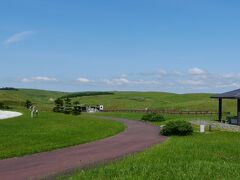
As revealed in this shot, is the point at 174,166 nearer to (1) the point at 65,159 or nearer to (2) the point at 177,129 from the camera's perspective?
(1) the point at 65,159

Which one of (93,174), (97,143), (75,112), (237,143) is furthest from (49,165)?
(75,112)

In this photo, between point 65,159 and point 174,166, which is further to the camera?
point 65,159

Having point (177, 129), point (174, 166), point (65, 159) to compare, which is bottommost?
point (65, 159)

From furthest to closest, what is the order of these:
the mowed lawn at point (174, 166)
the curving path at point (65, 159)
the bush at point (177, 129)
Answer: the bush at point (177, 129), the curving path at point (65, 159), the mowed lawn at point (174, 166)

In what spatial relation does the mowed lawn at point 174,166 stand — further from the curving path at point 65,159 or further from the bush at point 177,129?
the bush at point 177,129

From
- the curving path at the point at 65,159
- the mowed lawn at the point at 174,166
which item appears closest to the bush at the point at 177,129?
the curving path at the point at 65,159

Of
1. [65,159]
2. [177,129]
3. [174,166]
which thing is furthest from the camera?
[177,129]

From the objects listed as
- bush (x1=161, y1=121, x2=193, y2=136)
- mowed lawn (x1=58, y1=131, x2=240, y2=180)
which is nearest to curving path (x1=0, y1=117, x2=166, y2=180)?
mowed lawn (x1=58, y1=131, x2=240, y2=180)

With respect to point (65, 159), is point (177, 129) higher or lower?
higher

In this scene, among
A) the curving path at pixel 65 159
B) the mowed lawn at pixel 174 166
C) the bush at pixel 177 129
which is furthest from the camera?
the bush at pixel 177 129

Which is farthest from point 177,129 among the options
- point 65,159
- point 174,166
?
point 174,166

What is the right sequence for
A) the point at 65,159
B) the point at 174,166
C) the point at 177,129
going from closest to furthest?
the point at 174,166 < the point at 65,159 < the point at 177,129

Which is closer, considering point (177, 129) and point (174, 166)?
point (174, 166)

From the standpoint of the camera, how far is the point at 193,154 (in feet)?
71.4
